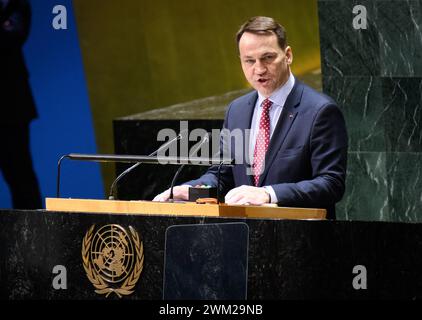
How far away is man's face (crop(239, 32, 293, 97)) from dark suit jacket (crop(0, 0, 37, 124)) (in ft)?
10.8

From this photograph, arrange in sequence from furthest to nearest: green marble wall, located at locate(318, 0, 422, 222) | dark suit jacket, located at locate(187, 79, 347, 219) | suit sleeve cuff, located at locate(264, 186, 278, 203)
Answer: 1. green marble wall, located at locate(318, 0, 422, 222)
2. dark suit jacket, located at locate(187, 79, 347, 219)
3. suit sleeve cuff, located at locate(264, 186, 278, 203)

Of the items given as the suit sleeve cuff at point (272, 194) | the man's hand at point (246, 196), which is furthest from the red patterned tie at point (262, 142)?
the man's hand at point (246, 196)

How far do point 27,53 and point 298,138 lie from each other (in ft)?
11.7

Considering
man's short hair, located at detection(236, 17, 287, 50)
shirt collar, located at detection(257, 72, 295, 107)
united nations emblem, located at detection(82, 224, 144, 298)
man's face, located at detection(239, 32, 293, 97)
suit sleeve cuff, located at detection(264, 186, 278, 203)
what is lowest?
united nations emblem, located at detection(82, 224, 144, 298)

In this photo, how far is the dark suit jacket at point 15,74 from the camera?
7.75 m

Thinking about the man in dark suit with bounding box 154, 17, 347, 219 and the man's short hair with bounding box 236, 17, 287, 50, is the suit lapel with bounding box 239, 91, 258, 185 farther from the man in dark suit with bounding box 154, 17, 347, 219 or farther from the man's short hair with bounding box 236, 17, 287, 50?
the man's short hair with bounding box 236, 17, 287, 50

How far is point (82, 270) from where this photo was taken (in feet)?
13.1

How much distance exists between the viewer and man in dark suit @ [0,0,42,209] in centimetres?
777

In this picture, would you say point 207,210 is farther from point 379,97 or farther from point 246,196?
point 379,97

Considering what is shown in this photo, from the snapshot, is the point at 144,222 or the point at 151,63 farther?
the point at 151,63

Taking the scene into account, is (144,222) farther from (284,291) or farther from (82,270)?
(284,291)

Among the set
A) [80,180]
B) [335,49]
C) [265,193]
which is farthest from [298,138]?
[80,180]

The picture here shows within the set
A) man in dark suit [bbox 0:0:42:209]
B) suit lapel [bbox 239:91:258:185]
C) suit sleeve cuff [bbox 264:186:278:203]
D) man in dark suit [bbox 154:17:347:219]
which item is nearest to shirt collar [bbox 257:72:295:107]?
man in dark suit [bbox 154:17:347:219]

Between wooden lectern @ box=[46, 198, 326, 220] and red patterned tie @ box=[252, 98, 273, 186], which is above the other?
red patterned tie @ box=[252, 98, 273, 186]
